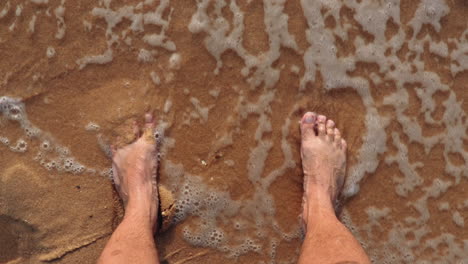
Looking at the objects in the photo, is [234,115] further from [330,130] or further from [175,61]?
[330,130]

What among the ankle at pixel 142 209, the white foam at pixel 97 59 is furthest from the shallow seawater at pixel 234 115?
the ankle at pixel 142 209

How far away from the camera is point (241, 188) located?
2238 millimetres

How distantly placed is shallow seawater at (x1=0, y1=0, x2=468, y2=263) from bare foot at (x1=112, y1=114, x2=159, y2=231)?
68mm

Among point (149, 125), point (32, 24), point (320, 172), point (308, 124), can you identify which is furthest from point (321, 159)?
point (32, 24)

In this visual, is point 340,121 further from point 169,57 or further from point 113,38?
point 113,38

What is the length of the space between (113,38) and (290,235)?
147cm

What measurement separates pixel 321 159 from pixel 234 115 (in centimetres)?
55

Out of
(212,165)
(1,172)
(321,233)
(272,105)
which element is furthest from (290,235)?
(1,172)

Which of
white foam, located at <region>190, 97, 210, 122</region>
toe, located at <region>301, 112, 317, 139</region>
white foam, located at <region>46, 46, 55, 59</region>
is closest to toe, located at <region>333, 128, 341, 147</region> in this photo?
toe, located at <region>301, 112, 317, 139</region>

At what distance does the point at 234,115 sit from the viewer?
7.29 ft

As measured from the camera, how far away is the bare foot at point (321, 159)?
7.28ft

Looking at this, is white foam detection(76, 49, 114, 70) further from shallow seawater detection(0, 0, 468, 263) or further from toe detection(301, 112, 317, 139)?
toe detection(301, 112, 317, 139)

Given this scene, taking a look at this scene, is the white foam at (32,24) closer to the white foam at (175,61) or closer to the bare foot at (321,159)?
the white foam at (175,61)

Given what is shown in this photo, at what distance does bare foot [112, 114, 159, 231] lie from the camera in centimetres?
217
